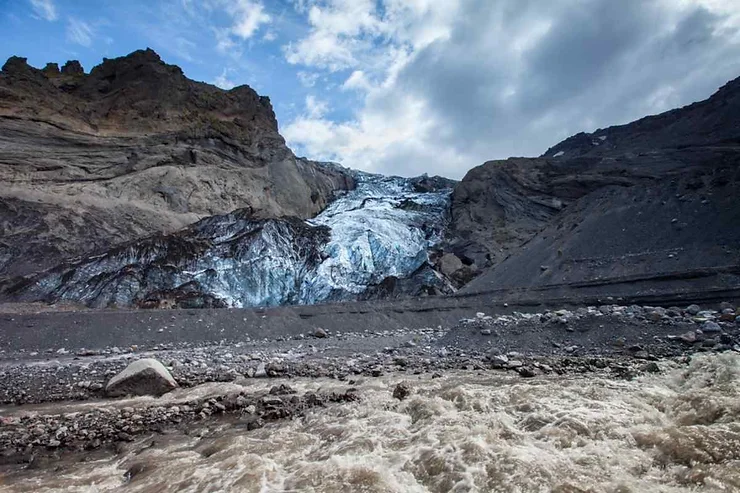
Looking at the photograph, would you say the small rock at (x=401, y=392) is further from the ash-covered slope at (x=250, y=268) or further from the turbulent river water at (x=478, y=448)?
the ash-covered slope at (x=250, y=268)

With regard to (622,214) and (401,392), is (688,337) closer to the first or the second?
(401,392)

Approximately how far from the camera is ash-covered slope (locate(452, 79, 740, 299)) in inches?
634

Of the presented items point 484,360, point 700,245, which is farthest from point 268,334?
point 700,245

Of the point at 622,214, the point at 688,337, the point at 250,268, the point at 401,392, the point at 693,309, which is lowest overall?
the point at 688,337

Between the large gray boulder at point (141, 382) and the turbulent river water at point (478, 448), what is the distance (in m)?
2.63

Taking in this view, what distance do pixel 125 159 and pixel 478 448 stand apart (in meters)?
40.6

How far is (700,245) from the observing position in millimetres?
16531

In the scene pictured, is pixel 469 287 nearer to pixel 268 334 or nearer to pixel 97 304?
pixel 268 334

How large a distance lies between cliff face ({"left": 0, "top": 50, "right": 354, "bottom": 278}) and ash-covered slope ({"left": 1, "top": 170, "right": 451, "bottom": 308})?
355 centimetres

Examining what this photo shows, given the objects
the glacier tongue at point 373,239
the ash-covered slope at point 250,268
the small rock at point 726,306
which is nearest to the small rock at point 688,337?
the small rock at point 726,306

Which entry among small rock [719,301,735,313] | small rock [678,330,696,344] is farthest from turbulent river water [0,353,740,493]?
small rock [719,301,735,313]

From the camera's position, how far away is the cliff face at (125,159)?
2744 cm

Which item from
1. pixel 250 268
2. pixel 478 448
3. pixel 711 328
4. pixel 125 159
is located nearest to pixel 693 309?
pixel 711 328

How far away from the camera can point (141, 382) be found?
836 cm
